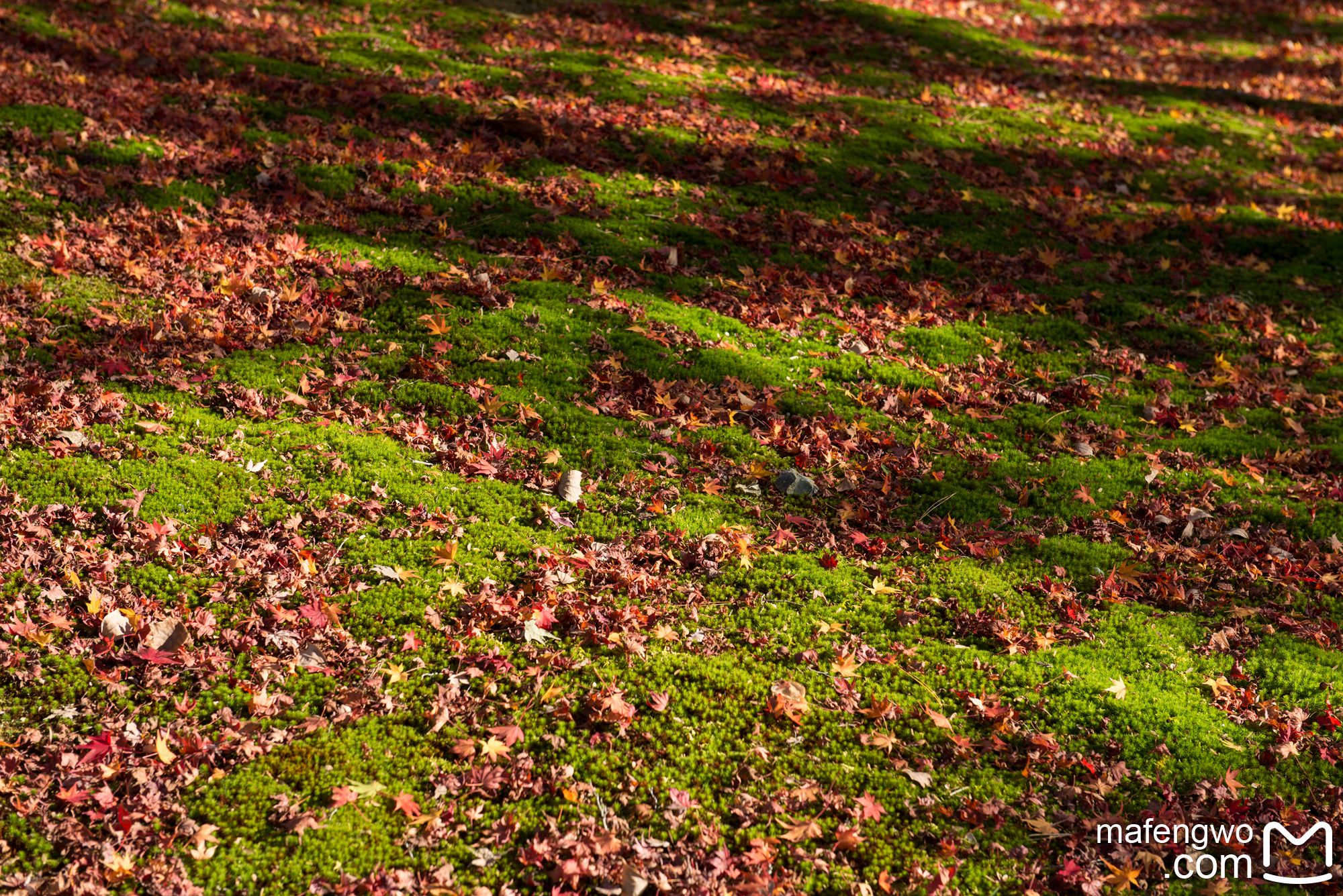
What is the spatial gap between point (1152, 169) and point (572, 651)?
13.1 m

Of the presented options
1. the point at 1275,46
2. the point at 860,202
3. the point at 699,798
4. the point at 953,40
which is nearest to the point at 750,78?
the point at 860,202

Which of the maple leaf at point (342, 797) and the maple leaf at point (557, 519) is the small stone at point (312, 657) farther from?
the maple leaf at point (557, 519)

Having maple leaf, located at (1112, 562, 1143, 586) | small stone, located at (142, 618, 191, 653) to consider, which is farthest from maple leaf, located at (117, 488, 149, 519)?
maple leaf, located at (1112, 562, 1143, 586)

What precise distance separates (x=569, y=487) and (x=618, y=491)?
0.38 meters

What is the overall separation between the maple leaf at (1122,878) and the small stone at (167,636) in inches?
202

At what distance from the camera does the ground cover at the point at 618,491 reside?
14.4ft

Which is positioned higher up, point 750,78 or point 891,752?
point 750,78

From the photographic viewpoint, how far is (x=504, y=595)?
5.54 meters

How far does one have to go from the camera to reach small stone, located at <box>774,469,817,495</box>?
6.87m

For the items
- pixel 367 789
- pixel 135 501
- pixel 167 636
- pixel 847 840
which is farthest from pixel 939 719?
pixel 135 501

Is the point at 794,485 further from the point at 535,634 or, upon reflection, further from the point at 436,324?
the point at 436,324

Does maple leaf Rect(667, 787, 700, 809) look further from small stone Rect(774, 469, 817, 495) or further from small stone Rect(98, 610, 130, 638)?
small stone Rect(98, 610, 130, 638)

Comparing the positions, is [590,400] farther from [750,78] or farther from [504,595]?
[750,78]

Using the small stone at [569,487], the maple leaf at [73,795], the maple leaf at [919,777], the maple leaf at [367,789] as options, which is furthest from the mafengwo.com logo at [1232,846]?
the maple leaf at [73,795]
